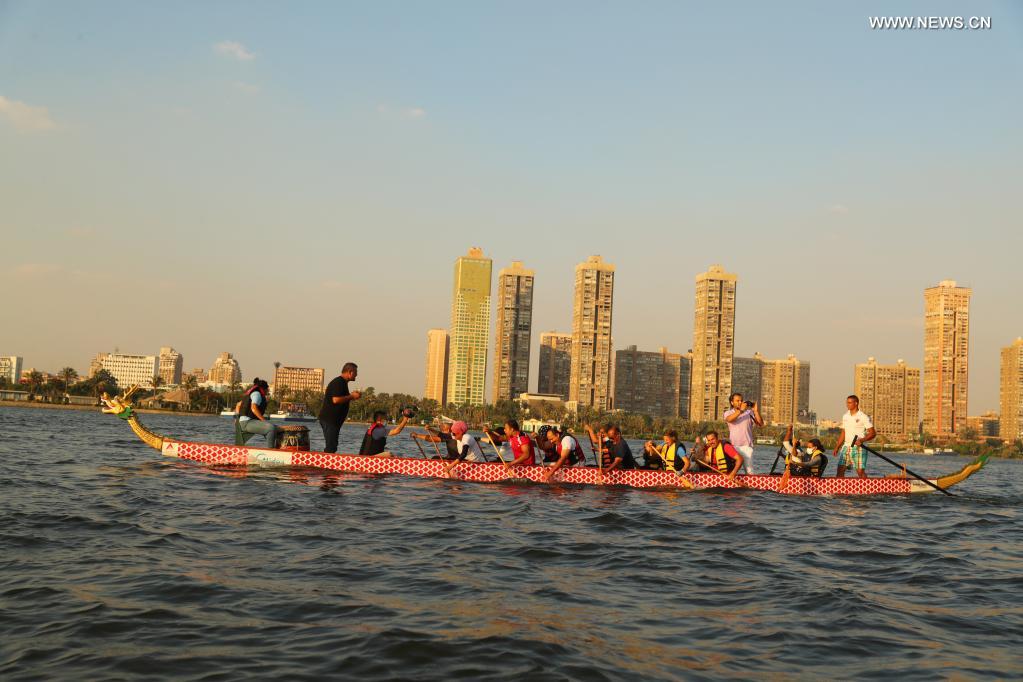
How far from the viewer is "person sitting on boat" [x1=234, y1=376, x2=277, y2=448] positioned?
19172mm

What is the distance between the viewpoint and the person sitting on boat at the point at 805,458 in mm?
19844

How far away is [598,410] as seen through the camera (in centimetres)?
17625

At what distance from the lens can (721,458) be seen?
62.7 feet

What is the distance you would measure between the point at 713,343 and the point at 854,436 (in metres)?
168

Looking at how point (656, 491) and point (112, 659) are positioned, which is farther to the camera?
point (656, 491)

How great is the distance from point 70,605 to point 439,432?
13.3m

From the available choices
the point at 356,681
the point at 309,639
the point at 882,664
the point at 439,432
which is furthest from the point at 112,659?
the point at 439,432

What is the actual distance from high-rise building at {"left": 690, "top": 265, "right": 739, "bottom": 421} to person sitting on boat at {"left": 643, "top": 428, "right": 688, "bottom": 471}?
537 feet

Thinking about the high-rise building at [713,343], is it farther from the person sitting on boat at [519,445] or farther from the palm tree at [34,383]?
the person sitting on boat at [519,445]

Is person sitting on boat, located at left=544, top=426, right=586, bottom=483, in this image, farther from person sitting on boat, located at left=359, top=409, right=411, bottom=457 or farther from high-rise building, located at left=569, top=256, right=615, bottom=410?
high-rise building, located at left=569, top=256, right=615, bottom=410

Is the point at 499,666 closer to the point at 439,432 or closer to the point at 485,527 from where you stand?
the point at 485,527

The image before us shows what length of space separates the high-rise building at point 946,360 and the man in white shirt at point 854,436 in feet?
555

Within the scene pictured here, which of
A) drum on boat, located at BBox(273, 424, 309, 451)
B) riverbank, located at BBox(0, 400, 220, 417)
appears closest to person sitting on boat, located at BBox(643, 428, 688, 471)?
drum on boat, located at BBox(273, 424, 309, 451)

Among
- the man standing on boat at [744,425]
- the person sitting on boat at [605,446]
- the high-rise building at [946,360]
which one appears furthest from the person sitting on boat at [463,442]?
the high-rise building at [946,360]
